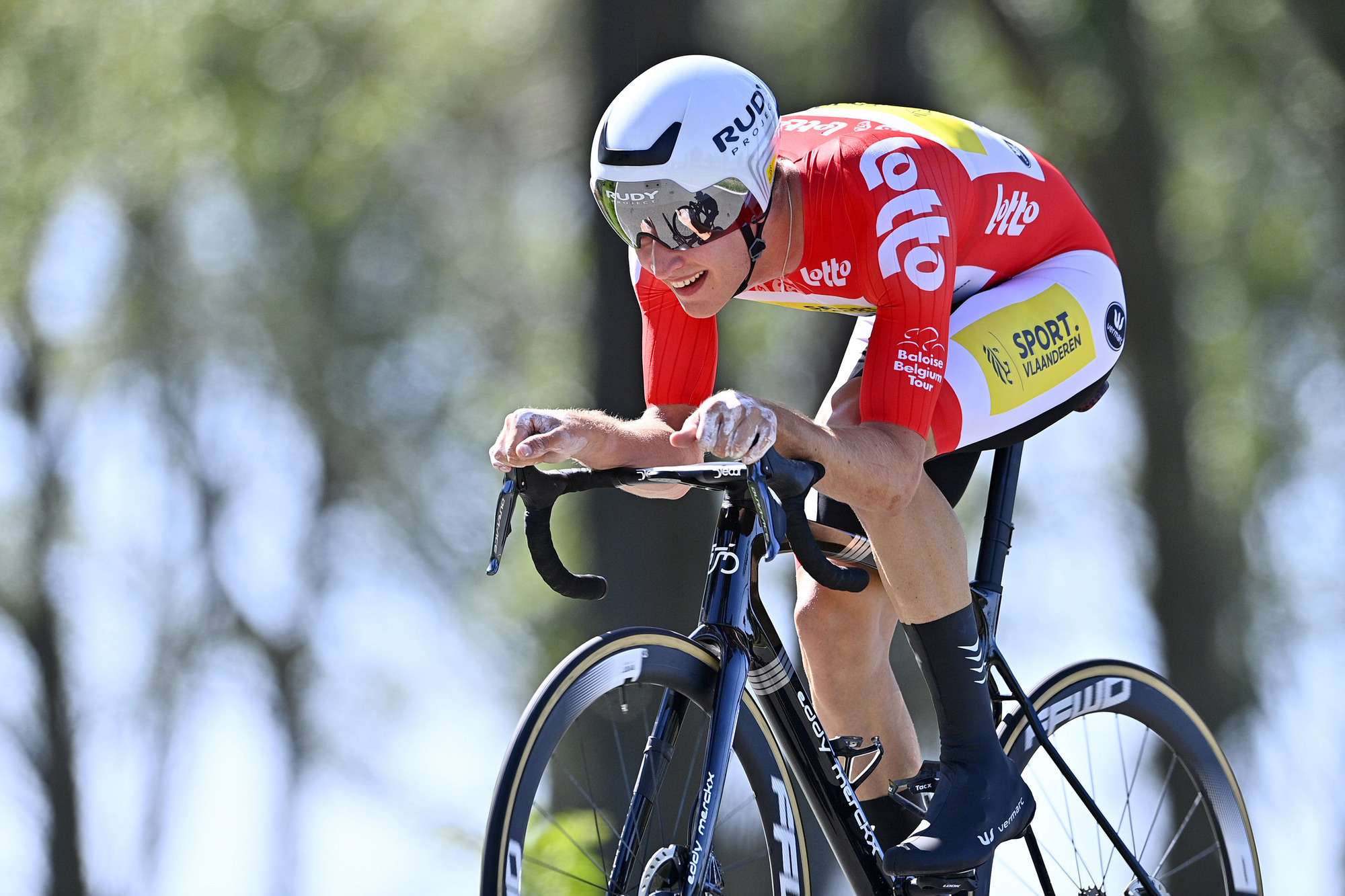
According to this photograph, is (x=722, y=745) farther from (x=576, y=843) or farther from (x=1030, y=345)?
(x=1030, y=345)

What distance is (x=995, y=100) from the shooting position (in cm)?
838

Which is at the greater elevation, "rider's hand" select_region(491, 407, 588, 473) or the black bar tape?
"rider's hand" select_region(491, 407, 588, 473)

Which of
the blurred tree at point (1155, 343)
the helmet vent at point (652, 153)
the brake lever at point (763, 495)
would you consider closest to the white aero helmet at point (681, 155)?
the helmet vent at point (652, 153)

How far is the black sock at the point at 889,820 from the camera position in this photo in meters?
2.81

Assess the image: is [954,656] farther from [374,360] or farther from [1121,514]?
[374,360]

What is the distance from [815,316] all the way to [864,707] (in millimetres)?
4239

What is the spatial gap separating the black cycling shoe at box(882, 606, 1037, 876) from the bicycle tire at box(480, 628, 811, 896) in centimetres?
21

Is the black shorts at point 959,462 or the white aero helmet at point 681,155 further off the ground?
the white aero helmet at point 681,155

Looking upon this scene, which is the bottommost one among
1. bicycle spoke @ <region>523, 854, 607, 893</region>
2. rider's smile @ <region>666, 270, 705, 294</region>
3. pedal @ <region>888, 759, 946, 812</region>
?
bicycle spoke @ <region>523, 854, 607, 893</region>

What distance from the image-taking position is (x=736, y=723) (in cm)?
241

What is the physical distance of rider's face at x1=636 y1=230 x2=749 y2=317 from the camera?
103 inches

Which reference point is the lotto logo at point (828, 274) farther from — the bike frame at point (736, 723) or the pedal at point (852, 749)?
the pedal at point (852, 749)

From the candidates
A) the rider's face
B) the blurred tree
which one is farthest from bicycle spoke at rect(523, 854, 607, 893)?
the blurred tree

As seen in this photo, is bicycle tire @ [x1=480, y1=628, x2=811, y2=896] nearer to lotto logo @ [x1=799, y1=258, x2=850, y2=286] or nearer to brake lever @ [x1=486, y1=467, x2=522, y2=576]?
brake lever @ [x1=486, y1=467, x2=522, y2=576]
